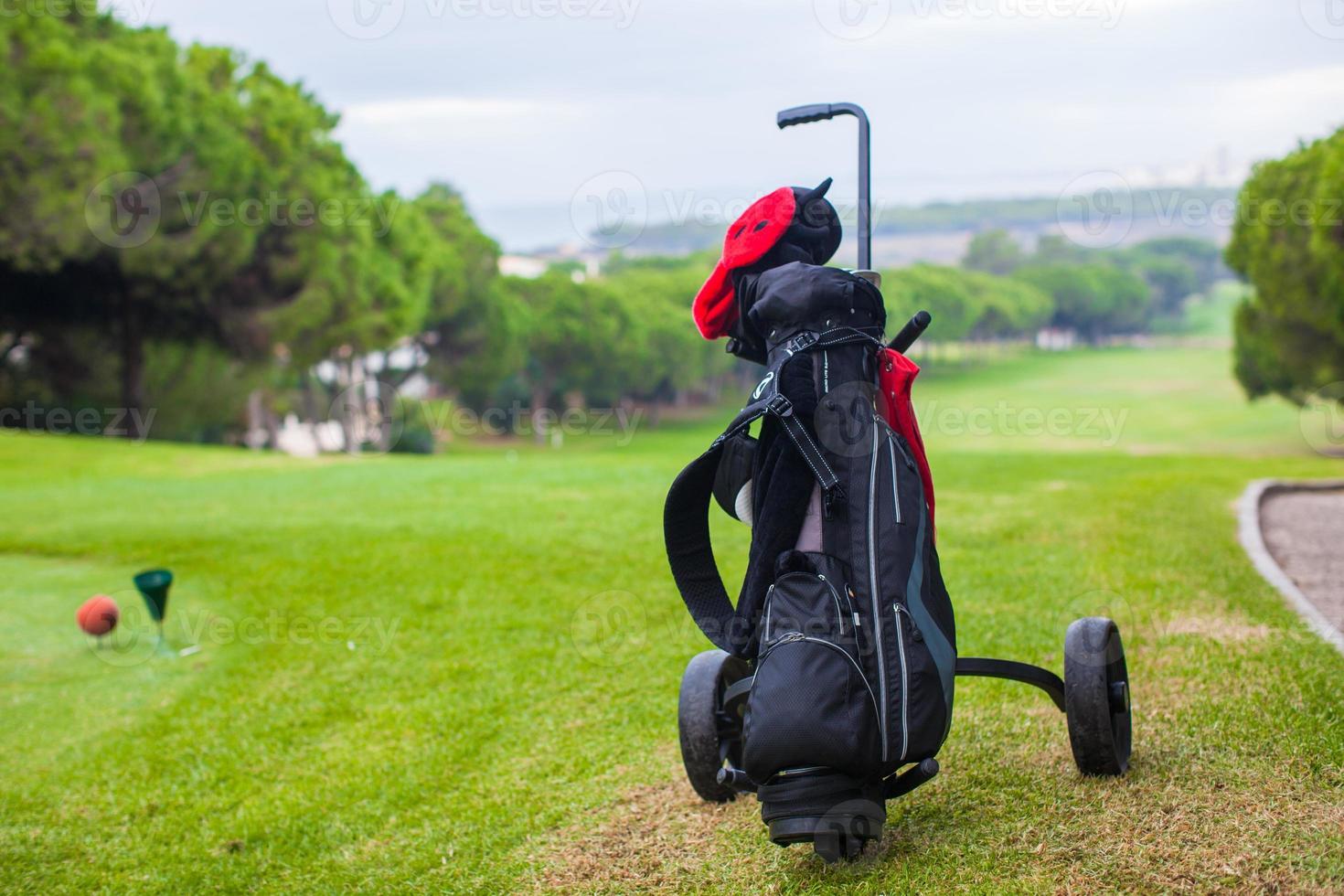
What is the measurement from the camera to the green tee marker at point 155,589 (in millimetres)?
6965

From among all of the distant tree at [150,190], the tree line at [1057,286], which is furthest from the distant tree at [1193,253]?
the distant tree at [150,190]

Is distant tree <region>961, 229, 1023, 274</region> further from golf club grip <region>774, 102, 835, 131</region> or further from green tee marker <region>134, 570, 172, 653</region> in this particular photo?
golf club grip <region>774, 102, 835, 131</region>

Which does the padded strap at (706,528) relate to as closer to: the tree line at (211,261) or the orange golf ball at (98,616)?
the orange golf ball at (98,616)

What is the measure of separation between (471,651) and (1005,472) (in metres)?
9.66

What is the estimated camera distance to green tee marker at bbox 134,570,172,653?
696 cm

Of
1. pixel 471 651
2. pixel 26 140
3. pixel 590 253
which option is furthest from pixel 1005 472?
pixel 590 253

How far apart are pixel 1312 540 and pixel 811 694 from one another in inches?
293

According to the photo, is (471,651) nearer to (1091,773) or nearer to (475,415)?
(1091,773)

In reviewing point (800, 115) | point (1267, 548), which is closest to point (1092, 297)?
point (1267, 548)

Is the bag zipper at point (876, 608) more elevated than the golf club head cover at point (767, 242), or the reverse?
the golf club head cover at point (767, 242)

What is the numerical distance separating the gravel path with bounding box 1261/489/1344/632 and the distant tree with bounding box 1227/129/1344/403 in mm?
9479

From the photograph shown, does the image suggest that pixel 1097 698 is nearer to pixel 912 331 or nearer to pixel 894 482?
pixel 894 482

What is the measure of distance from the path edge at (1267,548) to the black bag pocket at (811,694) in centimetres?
318

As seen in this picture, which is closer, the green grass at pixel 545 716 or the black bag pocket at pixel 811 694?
the black bag pocket at pixel 811 694
